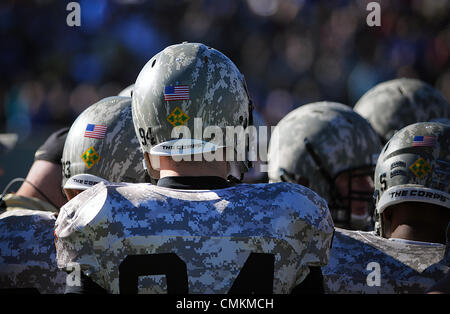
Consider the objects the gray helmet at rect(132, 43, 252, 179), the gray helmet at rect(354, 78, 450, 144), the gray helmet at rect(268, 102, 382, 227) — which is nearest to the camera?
the gray helmet at rect(132, 43, 252, 179)

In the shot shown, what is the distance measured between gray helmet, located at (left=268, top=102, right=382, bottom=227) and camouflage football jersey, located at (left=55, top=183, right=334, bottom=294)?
1.98 metres

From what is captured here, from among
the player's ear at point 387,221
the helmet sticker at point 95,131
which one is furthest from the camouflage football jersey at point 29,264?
the player's ear at point 387,221

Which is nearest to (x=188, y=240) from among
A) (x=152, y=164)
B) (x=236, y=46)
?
(x=152, y=164)

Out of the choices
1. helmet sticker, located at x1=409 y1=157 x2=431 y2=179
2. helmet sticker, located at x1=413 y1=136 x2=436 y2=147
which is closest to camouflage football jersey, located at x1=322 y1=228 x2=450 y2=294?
helmet sticker, located at x1=409 y1=157 x2=431 y2=179

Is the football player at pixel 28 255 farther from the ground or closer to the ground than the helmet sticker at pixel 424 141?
closer to the ground

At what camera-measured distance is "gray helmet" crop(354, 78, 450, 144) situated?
5250 mm

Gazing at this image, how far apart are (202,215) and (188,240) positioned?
3.5 inches

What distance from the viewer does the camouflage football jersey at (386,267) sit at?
258 cm

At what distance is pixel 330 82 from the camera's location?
10648mm

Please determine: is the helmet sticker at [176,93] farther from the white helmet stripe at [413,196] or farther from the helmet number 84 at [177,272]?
the white helmet stripe at [413,196]

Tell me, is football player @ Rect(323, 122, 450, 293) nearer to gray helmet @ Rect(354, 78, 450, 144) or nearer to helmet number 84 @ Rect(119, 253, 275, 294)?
helmet number 84 @ Rect(119, 253, 275, 294)

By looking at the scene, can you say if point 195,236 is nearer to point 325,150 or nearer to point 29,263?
point 29,263

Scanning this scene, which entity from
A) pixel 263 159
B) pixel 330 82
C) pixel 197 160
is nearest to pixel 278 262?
pixel 197 160

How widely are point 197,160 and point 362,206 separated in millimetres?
2137
